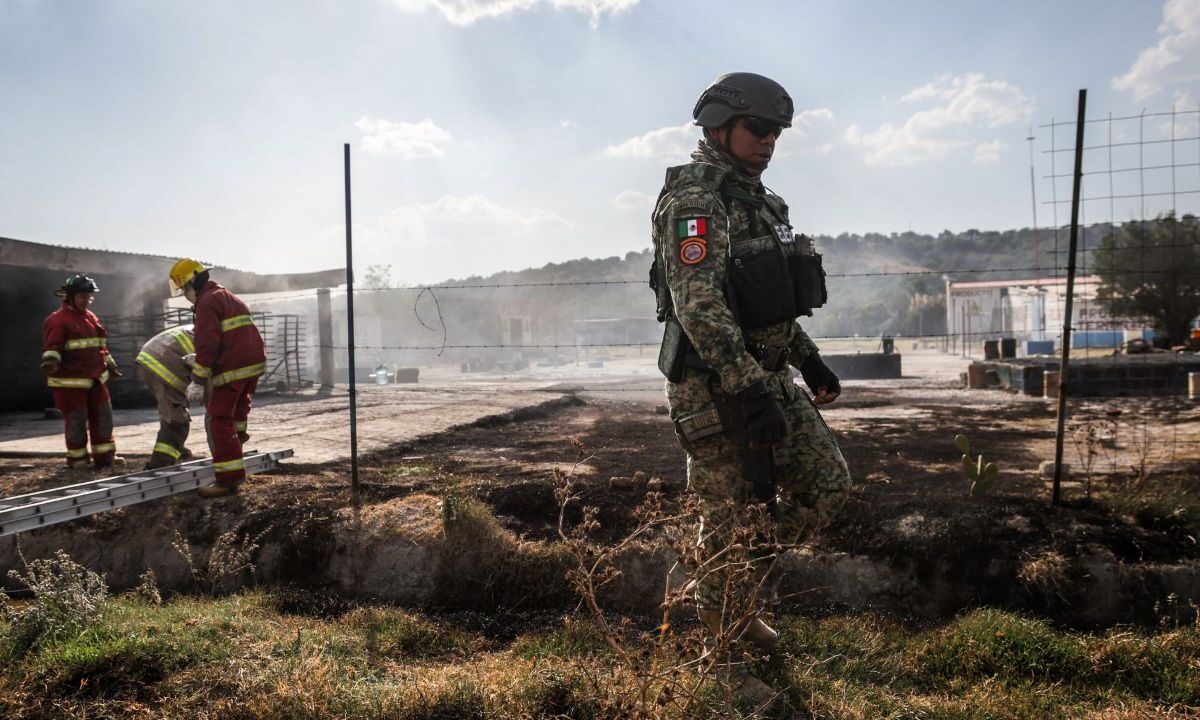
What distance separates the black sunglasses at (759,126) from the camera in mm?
2781

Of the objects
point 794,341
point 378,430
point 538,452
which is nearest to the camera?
point 794,341

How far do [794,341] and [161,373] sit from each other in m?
4.99

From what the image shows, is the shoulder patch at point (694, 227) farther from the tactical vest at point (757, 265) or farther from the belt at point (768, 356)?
the belt at point (768, 356)

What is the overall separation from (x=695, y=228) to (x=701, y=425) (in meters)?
0.66

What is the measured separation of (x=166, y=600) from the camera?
4.02 m

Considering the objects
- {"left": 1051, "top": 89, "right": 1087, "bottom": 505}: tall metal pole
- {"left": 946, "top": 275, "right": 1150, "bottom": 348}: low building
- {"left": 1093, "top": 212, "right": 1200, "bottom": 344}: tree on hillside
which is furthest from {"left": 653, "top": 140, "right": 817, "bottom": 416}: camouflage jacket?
{"left": 946, "top": 275, "right": 1150, "bottom": 348}: low building

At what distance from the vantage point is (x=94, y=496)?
15.0 feet

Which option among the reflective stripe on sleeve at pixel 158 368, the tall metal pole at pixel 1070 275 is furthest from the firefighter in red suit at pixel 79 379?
the tall metal pole at pixel 1070 275

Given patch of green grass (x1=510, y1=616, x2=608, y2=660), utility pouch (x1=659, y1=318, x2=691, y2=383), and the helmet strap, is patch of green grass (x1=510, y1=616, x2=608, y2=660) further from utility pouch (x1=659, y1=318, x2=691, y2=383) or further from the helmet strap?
the helmet strap

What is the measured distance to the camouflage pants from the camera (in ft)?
8.84

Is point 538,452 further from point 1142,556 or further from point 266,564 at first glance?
point 1142,556

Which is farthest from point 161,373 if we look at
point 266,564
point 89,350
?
point 266,564

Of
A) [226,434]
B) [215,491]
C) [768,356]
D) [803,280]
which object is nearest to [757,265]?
[803,280]

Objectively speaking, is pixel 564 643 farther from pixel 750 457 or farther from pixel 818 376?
pixel 818 376
